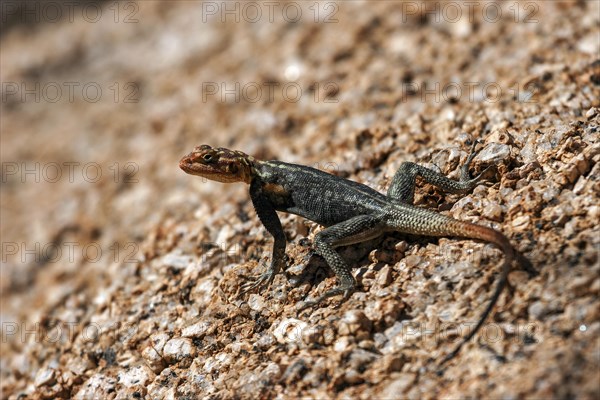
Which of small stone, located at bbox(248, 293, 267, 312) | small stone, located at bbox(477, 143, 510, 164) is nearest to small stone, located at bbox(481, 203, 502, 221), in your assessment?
small stone, located at bbox(477, 143, 510, 164)

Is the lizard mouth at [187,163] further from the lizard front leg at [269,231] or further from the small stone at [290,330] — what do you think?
the small stone at [290,330]

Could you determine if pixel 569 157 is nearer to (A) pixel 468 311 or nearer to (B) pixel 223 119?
(A) pixel 468 311

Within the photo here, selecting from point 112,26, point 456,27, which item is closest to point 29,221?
point 112,26

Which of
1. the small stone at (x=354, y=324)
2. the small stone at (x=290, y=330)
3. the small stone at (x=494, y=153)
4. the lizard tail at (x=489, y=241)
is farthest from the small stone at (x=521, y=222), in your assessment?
the small stone at (x=290, y=330)
